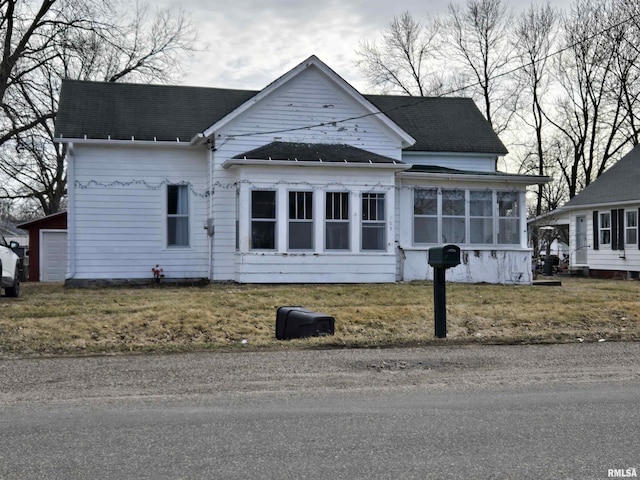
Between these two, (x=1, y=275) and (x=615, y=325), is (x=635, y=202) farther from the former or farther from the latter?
(x=1, y=275)

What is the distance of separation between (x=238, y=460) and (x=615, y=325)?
8.90m

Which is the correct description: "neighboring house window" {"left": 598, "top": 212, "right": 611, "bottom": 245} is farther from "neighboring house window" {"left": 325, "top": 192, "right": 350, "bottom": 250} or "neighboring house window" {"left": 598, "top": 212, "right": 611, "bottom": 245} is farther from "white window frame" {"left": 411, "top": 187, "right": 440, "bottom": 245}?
"neighboring house window" {"left": 325, "top": 192, "right": 350, "bottom": 250}

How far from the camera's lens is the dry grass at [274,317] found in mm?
10164

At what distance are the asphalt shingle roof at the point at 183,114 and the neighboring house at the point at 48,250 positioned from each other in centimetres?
764

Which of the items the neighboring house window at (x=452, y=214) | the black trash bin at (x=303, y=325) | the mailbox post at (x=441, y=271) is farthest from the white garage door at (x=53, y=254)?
the mailbox post at (x=441, y=271)

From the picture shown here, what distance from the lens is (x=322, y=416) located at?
20.5 ft

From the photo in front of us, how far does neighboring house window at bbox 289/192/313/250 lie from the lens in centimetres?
1853

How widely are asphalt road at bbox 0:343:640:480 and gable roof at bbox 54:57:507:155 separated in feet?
38.2

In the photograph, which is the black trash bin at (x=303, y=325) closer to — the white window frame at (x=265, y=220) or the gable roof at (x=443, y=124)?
the white window frame at (x=265, y=220)

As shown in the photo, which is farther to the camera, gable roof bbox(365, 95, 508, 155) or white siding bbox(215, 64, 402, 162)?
gable roof bbox(365, 95, 508, 155)

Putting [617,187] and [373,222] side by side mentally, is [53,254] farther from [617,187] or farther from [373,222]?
[617,187]

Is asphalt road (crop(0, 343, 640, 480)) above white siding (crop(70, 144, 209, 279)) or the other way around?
the other way around

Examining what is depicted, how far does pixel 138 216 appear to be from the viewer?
779 inches
